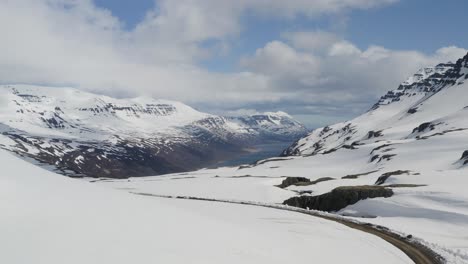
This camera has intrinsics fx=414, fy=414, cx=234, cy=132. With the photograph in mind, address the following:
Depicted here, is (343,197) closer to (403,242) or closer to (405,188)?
(405,188)

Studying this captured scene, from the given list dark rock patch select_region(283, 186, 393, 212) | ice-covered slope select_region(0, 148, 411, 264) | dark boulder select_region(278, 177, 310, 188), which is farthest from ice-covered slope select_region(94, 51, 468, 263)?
ice-covered slope select_region(0, 148, 411, 264)

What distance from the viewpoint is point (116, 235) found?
23656 millimetres

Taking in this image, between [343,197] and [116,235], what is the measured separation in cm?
5093

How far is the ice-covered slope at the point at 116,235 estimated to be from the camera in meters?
20.3

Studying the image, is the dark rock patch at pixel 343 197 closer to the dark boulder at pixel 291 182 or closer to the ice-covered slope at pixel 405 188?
the ice-covered slope at pixel 405 188

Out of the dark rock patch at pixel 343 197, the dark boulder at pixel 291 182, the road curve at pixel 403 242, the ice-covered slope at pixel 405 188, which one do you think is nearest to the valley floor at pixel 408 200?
the ice-covered slope at pixel 405 188

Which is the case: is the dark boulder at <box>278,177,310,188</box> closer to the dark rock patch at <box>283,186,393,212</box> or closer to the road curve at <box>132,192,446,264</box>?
the dark rock patch at <box>283,186,393,212</box>

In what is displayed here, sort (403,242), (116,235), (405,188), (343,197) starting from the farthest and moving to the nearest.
→ (343,197) < (405,188) < (403,242) < (116,235)

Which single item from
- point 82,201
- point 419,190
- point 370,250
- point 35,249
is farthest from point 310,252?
point 419,190

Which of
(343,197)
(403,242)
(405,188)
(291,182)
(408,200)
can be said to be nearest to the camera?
(403,242)

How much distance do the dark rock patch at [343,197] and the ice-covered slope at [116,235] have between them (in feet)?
89.1

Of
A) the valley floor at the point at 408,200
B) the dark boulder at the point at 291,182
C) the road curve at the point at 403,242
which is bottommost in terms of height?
the road curve at the point at 403,242

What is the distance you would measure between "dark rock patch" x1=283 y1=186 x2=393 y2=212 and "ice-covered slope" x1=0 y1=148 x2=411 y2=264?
89.1 ft

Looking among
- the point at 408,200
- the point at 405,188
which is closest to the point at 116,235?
the point at 408,200
